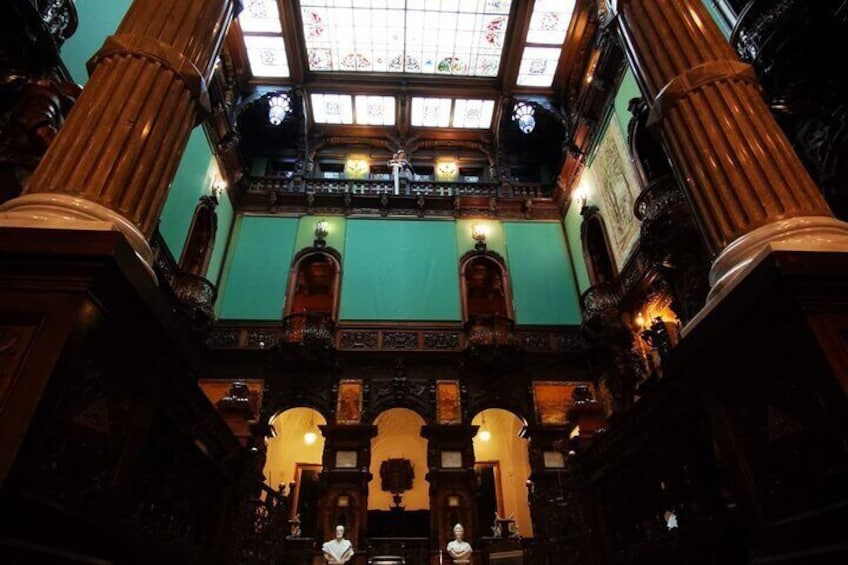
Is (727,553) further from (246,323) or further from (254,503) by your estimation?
(246,323)

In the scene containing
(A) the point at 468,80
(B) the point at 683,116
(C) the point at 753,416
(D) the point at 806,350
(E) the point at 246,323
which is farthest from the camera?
(A) the point at 468,80

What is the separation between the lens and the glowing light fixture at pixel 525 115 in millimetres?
13984

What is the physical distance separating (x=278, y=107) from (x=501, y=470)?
1230 cm

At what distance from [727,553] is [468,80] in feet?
48.9

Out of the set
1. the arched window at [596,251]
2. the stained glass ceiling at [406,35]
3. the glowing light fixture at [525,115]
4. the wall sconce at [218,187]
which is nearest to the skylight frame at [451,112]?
the stained glass ceiling at [406,35]

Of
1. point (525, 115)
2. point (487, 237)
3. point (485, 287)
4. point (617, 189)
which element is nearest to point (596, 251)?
point (617, 189)

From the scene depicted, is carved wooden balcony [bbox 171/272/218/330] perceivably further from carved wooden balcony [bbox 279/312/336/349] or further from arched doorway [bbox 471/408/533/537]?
arched doorway [bbox 471/408/533/537]

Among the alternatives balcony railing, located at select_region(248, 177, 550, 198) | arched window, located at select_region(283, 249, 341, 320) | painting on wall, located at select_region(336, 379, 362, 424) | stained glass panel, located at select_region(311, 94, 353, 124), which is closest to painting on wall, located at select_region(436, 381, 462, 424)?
painting on wall, located at select_region(336, 379, 362, 424)

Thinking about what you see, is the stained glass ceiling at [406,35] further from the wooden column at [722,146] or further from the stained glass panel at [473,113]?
the wooden column at [722,146]

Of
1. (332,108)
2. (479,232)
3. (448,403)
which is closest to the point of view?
(448,403)

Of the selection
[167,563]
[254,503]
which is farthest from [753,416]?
[254,503]

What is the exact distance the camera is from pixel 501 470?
573 inches

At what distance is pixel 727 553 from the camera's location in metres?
2.62

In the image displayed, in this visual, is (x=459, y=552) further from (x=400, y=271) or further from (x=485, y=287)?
(x=485, y=287)
